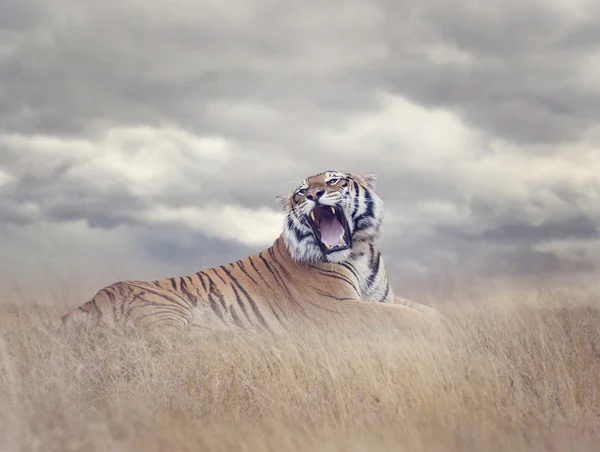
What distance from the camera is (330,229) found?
12938mm

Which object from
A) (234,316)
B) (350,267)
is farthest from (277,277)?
(350,267)

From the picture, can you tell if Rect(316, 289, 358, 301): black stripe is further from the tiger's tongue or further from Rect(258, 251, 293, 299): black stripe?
the tiger's tongue

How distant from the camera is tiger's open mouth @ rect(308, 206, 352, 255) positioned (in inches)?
A: 504

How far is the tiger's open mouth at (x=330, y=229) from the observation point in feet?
42.0

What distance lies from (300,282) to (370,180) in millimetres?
2213

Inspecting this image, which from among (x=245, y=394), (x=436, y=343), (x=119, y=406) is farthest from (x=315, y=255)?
(x=119, y=406)

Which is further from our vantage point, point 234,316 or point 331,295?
point 234,316

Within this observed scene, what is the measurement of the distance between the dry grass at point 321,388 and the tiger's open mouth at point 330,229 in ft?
6.42

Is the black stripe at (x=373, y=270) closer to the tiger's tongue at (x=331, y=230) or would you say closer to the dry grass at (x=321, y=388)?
the tiger's tongue at (x=331, y=230)

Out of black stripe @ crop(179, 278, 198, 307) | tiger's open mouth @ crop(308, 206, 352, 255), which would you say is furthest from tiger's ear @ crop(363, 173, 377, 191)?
black stripe @ crop(179, 278, 198, 307)

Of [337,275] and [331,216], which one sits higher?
[331,216]

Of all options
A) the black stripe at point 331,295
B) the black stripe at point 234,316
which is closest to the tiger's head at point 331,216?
the black stripe at point 331,295

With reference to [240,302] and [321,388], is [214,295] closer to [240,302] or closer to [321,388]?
[240,302]

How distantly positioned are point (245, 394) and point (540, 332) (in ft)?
13.6
